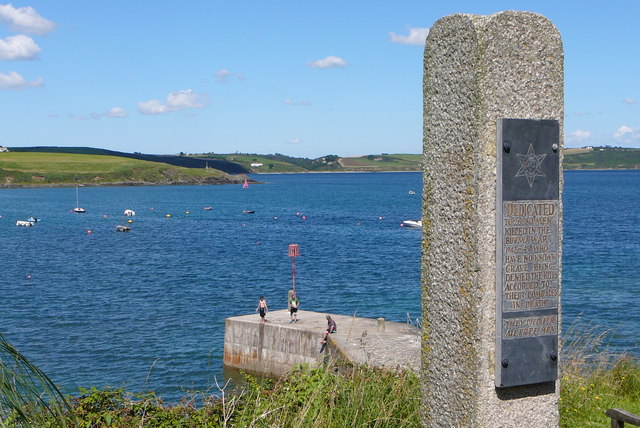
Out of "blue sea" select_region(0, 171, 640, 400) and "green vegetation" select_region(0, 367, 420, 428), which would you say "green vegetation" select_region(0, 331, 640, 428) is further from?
"blue sea" select_region(0, 171, 640, 400)

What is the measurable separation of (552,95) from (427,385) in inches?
96.1

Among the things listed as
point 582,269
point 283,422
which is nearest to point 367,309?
point 582,269

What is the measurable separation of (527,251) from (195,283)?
4019 cm

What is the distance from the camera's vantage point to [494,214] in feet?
18.3

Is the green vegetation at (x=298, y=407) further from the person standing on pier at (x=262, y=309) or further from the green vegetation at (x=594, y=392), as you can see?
the person standing on pier at (x=262, y=309)

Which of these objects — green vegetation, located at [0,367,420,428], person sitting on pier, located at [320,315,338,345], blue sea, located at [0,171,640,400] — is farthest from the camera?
blue sea, located at [0,171,640,400]

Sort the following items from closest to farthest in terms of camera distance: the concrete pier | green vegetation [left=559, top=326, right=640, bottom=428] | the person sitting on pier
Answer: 1. green vegetation [left=559, top=326, right=640, bottom=428]
2. the concrete pier
3. the person sitting on pier

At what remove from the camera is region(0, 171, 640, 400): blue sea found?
27.3 metres

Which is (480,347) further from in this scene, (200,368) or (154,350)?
(154,350)

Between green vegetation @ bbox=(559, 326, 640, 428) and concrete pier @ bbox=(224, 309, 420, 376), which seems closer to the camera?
green vegetation @ bbox=(559, 326, 640, 428)

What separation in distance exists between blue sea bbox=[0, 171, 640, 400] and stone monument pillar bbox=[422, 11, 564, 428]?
80.0 inches

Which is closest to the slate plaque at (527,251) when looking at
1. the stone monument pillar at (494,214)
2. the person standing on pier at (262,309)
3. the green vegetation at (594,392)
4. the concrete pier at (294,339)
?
the stone monument pillar at (494,214)

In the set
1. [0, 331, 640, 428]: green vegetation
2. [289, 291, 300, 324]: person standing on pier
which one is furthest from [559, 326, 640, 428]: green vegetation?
[289, 291, 300, 324]: person standing on pier

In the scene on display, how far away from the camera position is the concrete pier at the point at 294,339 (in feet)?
70.6
